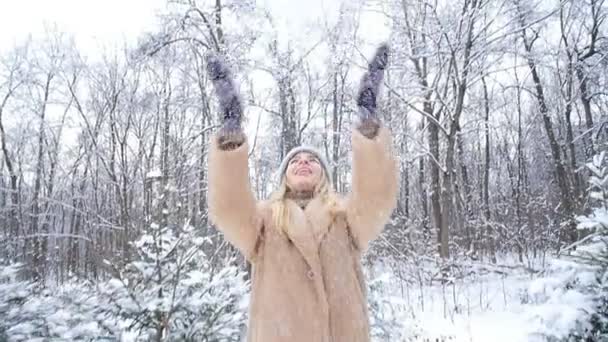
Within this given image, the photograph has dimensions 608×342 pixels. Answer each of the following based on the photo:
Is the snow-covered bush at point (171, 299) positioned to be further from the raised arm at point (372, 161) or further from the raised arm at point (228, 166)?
the raised arm at point (372, 161)

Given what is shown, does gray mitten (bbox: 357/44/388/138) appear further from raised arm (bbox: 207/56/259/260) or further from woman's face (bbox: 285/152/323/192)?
raised arm (bbox: 207/56/259/260)

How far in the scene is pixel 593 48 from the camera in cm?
1277

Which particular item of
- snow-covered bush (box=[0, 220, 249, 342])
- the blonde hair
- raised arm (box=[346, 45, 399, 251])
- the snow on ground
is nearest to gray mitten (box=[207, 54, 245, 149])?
the blonde hair

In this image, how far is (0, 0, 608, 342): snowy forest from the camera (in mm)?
3926

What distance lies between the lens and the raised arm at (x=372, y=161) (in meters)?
1.99

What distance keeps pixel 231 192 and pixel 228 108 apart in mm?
349

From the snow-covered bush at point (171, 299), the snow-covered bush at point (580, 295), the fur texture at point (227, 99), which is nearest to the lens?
the fur texture at point (227, 99)

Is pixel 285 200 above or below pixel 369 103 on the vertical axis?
below

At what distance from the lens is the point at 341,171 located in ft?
58.3

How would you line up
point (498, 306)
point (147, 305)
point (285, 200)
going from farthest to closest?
point (498, 306) → point (147, 305) → point (285, 200)

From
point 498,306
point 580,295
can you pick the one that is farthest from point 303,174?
point 498,306

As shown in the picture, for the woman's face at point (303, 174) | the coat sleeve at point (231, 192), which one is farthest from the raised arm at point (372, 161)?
the coat sleeve at point (231, 192)

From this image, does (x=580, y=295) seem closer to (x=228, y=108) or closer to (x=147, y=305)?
(x=228, y=108)

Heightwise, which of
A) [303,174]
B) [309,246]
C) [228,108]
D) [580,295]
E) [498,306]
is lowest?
[498,306]
